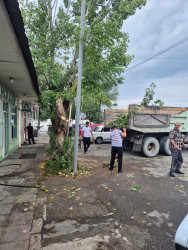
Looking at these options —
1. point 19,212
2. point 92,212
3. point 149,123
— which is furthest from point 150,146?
point 19,212

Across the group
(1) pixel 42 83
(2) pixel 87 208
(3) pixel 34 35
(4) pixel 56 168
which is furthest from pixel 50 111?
(2) pixel 87 208

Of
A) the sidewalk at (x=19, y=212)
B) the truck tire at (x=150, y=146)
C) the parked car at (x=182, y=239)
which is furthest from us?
the truck tire at (x=150, y=146)

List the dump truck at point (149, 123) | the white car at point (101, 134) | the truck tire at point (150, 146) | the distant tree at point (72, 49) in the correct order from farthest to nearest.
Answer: the white car at point (101, 134), the truck tire at point (150, 146), the dump truck at point (149, 123), the distant tree at point (72, 49)

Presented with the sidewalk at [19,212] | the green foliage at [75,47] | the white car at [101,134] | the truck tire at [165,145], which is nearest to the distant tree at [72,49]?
the green foliage at [75,47]

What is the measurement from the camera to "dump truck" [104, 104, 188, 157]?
855 cm

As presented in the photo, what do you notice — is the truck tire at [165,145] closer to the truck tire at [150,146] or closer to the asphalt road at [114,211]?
the truck tire at [150,146]

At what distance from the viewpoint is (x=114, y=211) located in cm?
349

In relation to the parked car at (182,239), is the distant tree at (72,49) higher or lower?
→ higher

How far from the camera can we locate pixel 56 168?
593cm

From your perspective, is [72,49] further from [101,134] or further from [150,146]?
[101,134]

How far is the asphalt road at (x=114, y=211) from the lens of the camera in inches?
104

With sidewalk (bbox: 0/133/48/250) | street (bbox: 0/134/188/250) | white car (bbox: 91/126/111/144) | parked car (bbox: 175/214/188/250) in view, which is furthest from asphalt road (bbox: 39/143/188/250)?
white car (bbox: 91/126/111/144)

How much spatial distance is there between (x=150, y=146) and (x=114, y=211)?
6323mm

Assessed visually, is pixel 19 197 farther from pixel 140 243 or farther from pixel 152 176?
pixel 152 176
